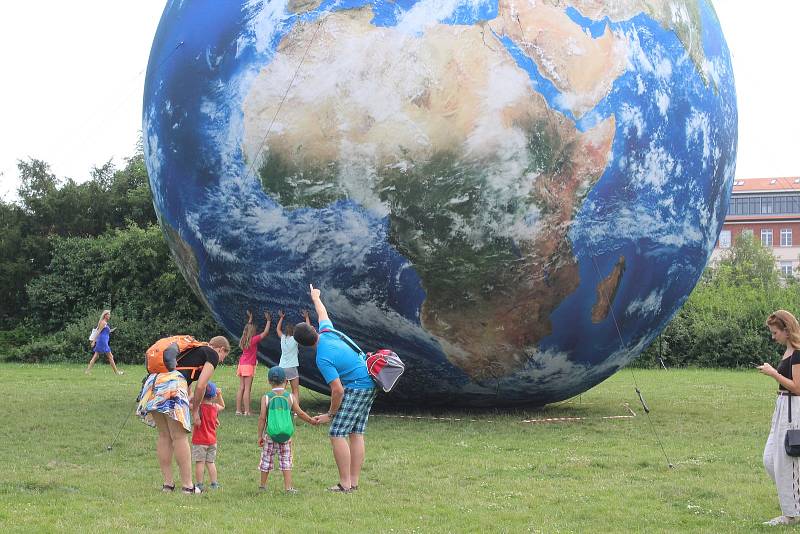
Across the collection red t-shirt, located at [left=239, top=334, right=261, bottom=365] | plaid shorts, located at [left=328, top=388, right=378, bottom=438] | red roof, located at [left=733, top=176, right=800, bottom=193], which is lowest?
plaid shorts, located at [left=328, top=388, right=378, bottom=438]

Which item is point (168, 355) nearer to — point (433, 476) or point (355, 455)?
point (355, 455)

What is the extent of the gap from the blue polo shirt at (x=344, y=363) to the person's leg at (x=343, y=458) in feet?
1.32

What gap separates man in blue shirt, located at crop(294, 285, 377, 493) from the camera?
7.19 m

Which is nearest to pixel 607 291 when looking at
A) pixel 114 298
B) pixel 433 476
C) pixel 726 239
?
pixel 433 476

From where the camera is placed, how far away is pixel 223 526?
6.10m

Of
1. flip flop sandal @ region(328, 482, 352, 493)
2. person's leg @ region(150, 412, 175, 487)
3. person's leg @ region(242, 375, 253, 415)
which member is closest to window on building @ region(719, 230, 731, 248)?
person's leg @ region(242, 375, 253, 415)

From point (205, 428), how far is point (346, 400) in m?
1.08

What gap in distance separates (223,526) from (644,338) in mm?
6172

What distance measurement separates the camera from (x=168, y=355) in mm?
7141

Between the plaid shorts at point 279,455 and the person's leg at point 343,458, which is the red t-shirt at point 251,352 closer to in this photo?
the plaid shorts at point 279,455

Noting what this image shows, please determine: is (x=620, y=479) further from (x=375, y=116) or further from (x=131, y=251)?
(x=131, y=251)

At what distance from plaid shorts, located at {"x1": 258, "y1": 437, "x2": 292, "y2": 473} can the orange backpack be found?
773 mm

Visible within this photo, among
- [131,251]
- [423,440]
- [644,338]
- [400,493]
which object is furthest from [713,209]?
[131,251]

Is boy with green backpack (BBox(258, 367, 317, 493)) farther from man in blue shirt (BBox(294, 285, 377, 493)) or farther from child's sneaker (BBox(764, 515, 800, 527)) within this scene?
child's sneaker (BBox(764, 515, 800, 527))
